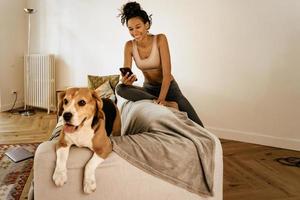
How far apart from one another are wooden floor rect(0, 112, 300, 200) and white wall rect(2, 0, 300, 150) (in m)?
0.26

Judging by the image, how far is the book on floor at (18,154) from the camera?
2380mm

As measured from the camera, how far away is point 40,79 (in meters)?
4.10

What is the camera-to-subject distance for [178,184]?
1266mm

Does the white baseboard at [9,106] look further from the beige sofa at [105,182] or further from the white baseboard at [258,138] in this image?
the beige sofa at [105,182]

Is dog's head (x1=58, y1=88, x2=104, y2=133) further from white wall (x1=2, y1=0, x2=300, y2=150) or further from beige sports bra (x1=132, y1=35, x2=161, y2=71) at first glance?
white wall (x1=2, y1=0, x2=300, y2=150)

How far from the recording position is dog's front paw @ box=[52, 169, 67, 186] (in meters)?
1.10

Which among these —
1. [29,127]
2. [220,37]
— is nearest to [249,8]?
[220,37]

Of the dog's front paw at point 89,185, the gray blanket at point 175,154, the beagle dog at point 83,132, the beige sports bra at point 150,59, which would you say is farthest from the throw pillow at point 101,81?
the dog's front paw at point 89,185

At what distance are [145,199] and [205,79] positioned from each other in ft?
7.12

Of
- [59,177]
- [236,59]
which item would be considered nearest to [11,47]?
[236,59]

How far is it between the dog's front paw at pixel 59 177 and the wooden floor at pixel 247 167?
1.16m

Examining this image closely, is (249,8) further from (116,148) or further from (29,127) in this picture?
(29,127)

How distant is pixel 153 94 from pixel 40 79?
97.5 inches

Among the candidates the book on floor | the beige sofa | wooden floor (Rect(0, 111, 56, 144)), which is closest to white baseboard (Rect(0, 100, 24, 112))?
wooden floor (Rect(0, 111, 56, 144))
